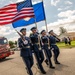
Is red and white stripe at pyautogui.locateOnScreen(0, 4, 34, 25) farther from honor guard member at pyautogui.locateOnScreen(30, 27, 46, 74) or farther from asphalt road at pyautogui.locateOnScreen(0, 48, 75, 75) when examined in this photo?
asphalt road at pyautogui.locateOnScreen(0, 48, 75, 75)

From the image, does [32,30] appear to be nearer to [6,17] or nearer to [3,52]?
[6,17]

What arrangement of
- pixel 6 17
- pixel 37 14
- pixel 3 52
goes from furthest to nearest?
1. pixel 3 52
2. pixel 37 14
3. pixel 6 17

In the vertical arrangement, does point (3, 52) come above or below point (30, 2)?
below

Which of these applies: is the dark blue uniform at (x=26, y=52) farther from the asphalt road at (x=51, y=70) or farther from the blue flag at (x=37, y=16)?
the blue flag at (x=37, y=16)

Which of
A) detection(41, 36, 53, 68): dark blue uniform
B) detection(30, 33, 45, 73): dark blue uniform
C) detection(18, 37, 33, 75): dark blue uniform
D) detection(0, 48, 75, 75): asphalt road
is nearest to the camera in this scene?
detection(18, 37, 33, 75): dark blue uniform

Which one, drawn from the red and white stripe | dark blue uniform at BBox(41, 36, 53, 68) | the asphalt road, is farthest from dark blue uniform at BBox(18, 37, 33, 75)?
the red and white stripe

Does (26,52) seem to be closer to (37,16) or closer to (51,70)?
(51,70)

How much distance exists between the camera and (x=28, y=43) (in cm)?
826

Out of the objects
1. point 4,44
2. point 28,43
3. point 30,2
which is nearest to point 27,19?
point 30,2

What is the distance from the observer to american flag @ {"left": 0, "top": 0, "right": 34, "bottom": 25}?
9773 millimetres

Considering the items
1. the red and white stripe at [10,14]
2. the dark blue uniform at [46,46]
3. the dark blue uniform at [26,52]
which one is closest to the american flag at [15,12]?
the red and white stripe at [10,14]

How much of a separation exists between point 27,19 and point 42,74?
3.64m

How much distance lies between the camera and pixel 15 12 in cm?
1014

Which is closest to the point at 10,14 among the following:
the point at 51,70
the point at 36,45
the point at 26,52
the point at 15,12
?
the point at 15,12
